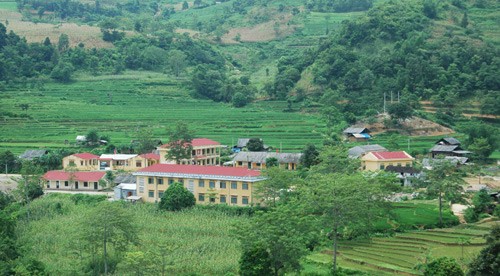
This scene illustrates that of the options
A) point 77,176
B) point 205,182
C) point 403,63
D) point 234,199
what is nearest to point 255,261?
point 234,199

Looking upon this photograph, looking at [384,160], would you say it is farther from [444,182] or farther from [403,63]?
[403,63]

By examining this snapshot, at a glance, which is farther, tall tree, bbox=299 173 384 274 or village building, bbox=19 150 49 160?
village building, bbox=19 150 49 160

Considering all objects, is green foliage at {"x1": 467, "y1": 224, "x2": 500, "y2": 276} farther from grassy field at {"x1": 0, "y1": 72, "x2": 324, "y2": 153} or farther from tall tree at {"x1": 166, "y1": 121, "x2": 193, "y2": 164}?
grassy field at {"x1": 0, "y1": 72, "x2": 324, "y2": 153}

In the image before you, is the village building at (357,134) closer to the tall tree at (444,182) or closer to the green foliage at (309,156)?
the green foliage at (309,156)

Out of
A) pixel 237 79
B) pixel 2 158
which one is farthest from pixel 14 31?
pixel 2 158

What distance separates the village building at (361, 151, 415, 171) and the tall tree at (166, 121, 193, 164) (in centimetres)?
949

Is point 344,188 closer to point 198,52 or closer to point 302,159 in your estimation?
point 302,159

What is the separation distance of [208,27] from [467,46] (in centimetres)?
3879

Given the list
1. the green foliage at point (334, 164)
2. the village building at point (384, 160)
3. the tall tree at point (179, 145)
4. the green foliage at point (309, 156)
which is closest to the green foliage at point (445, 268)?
the green foliage at point (334, 164)

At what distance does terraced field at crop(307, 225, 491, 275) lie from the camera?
24391 mm

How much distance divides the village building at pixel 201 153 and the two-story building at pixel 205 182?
16.4 ft

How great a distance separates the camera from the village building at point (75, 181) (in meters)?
38.9

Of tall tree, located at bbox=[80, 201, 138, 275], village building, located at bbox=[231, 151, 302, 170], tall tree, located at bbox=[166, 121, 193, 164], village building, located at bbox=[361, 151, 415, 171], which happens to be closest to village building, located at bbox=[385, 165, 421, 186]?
village building, located at bbox=[361, 151, 415, 171]

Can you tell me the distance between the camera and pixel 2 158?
4197cm
